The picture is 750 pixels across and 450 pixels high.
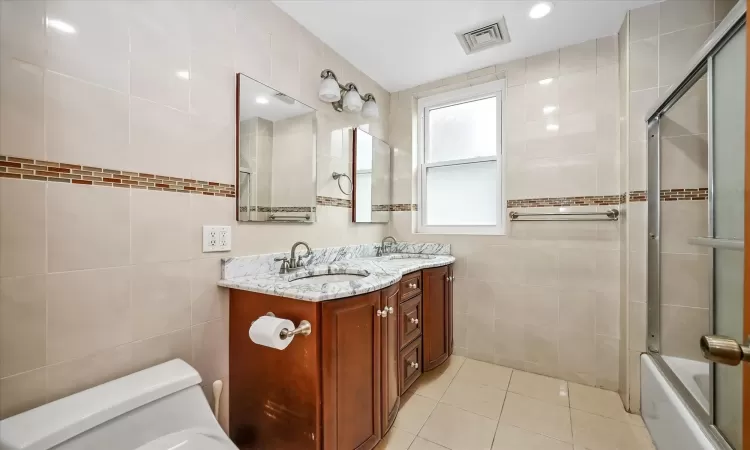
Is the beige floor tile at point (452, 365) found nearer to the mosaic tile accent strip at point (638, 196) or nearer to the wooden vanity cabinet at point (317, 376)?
the wooden vanity cabinet at point (317, 376)

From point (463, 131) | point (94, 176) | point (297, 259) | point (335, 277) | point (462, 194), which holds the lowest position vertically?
point (335, 277)

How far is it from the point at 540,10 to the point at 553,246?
148cm

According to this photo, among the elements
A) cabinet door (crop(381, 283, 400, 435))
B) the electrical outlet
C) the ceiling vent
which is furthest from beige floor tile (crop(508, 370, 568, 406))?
the ceiling vent

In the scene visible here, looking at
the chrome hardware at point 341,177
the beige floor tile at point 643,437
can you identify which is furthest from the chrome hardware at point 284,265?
the beige floor tile at point 643,437

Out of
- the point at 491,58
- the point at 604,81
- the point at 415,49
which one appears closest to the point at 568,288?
the point at 604,81

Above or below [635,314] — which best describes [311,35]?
above

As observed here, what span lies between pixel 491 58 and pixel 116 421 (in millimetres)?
2793

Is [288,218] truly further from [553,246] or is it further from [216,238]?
[553,246]

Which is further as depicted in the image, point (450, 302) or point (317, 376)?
point (450, 302)

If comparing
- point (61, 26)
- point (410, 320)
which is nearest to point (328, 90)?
point (61, 26)

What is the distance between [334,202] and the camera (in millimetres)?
2080

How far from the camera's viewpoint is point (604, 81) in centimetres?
193

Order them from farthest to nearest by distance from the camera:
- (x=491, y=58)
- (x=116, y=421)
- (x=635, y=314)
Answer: (x=491, y=58) → (x=635, y=314) → (x=116, y=421)

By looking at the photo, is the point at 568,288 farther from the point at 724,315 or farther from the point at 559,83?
the point at 559,83
